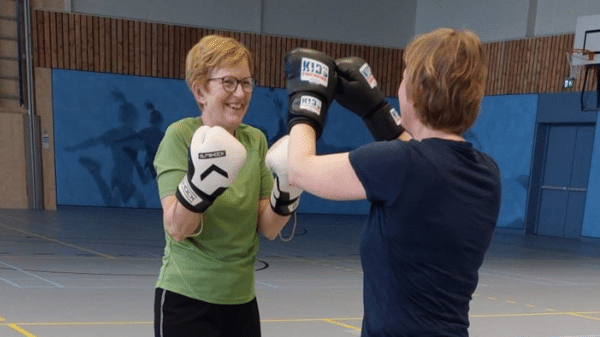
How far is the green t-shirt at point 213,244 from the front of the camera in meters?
1.84

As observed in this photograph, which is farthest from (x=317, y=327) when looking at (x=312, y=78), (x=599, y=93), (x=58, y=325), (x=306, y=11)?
(x=306, y=11)

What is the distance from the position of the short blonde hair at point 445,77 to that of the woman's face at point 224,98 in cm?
67

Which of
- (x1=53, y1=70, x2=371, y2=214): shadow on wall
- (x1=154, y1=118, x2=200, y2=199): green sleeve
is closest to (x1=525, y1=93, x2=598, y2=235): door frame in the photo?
(x1=53, y1=70, x2=371, y2=214): shadow on wall

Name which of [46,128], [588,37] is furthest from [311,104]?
[588,37]

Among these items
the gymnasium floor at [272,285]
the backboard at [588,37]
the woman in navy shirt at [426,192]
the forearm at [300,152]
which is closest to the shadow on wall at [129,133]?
the backboard at [588,37]

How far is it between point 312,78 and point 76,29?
12.6 m

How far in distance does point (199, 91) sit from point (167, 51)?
12521mm

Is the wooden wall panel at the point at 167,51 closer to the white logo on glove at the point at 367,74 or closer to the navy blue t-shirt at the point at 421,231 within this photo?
the white logo on glove at the point at 367,74

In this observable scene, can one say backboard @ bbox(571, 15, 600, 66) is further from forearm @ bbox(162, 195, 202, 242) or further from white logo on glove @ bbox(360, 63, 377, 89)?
forearm @ bbox(162, 195, 202, 242)

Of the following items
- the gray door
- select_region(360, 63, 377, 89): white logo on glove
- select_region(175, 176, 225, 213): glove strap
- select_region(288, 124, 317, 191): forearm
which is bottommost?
the gray door

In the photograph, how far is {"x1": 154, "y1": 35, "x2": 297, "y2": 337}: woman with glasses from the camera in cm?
179

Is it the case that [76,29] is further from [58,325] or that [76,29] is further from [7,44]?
[58,325]

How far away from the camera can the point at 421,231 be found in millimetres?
1364

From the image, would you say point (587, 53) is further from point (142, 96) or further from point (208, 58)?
point (208, 58)
